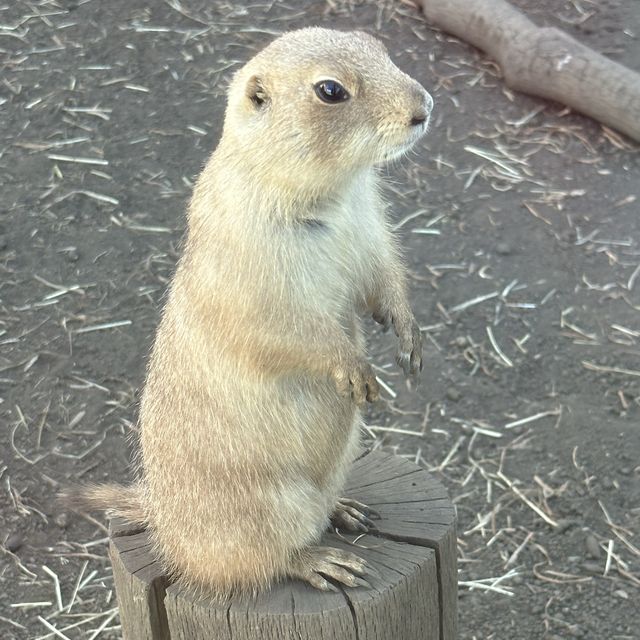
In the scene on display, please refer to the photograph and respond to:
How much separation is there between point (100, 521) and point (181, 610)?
2.25m

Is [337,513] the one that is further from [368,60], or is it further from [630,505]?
[630,505]

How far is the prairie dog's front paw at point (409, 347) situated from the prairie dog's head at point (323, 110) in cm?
63

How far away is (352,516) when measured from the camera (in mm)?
3211

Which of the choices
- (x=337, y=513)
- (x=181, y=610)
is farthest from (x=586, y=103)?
(x=181, y=610)

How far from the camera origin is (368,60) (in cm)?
280

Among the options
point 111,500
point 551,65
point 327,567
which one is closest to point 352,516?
point 327,567

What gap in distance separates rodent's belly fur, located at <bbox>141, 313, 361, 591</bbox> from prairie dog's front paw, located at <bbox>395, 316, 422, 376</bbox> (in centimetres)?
25

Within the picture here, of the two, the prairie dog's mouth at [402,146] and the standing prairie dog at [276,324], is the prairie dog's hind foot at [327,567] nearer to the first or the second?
the standing prairie dog at [276,324]

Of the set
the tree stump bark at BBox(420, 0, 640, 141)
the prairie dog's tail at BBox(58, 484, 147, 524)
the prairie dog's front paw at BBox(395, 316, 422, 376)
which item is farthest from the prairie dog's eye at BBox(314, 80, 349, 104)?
the tree stump bark at BBox(420, 0, 640, 141)

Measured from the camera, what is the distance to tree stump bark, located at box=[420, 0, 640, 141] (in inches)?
281

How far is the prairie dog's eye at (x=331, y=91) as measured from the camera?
9.02ft

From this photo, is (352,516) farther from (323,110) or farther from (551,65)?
(551,65)

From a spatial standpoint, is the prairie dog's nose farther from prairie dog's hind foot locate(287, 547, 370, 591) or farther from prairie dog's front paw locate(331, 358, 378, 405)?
prairie dog's hind foot locate(287, 547, 370, 591)

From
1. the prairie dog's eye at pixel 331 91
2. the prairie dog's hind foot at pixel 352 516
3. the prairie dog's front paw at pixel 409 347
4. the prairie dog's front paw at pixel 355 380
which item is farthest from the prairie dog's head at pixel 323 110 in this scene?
the prairie dog's hind foot at pixel 352 516
